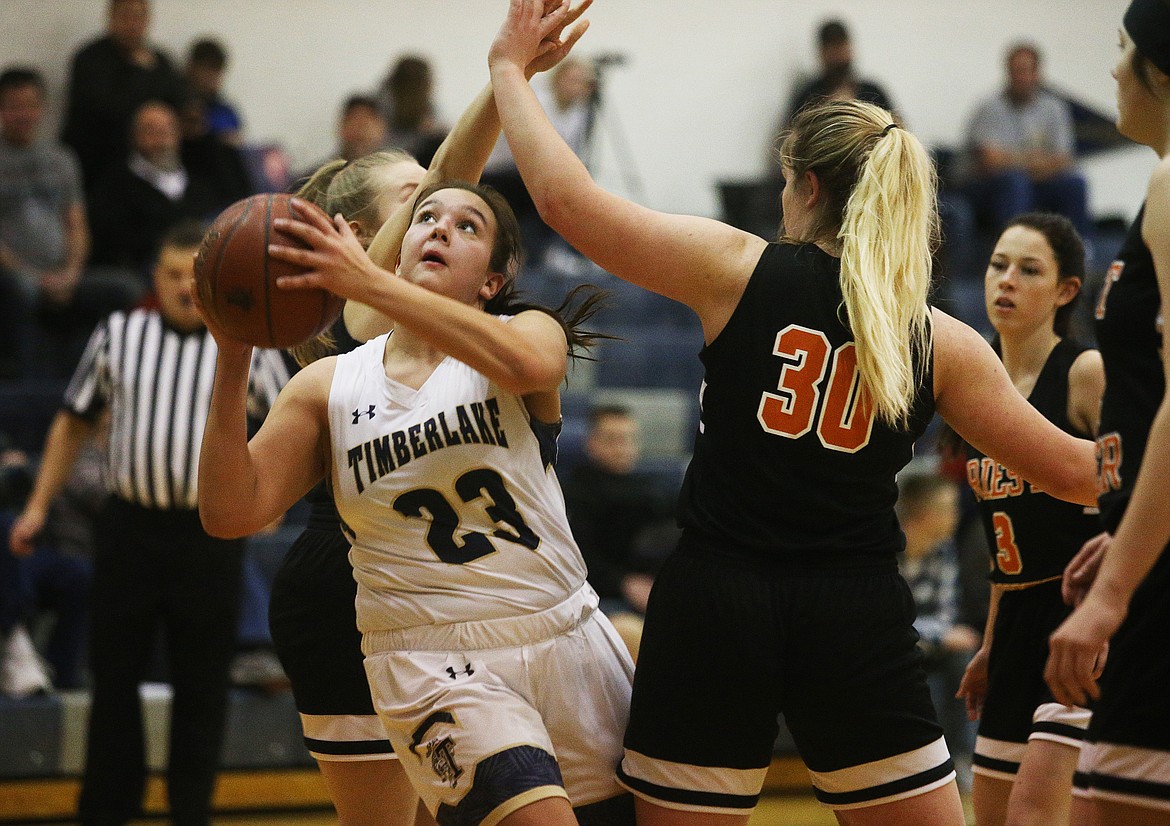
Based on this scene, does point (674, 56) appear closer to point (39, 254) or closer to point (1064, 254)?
point (39, 254)

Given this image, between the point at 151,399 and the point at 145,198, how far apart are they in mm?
4027

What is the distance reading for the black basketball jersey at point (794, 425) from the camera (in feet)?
8.74

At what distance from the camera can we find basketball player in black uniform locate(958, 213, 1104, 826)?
3.46 meters

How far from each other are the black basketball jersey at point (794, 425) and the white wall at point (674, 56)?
9.02 m

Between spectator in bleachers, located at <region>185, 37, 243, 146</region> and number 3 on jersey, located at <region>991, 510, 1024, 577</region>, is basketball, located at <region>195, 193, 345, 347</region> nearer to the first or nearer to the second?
number 3 on jersey, located at <region>991, 510, 1024, 577</region>

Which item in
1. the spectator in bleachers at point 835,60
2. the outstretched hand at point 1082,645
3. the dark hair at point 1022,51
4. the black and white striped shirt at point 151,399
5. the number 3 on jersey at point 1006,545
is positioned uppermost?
the dark hair at point 1022,51

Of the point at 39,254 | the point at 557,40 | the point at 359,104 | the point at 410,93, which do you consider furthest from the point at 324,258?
the point at 410,93

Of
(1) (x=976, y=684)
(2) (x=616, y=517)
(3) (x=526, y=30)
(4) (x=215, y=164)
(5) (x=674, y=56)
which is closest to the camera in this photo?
(3) (x=526, y=30)

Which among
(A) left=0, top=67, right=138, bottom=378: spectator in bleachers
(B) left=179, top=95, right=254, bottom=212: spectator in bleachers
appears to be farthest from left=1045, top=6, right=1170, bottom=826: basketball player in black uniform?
(B) left=179, top=95, right=254, bottom=212: spectator in bleachers

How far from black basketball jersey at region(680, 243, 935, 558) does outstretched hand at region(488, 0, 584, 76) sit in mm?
689

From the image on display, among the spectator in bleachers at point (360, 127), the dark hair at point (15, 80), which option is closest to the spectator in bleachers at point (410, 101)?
the spectator in bleachers at point (360, 127)

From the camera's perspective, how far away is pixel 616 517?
7.45m

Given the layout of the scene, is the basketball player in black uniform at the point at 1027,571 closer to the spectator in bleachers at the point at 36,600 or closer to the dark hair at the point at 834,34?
the spectator in bleachers at the point at 36,600

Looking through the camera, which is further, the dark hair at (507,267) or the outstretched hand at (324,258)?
the dark hair at (507,267)
